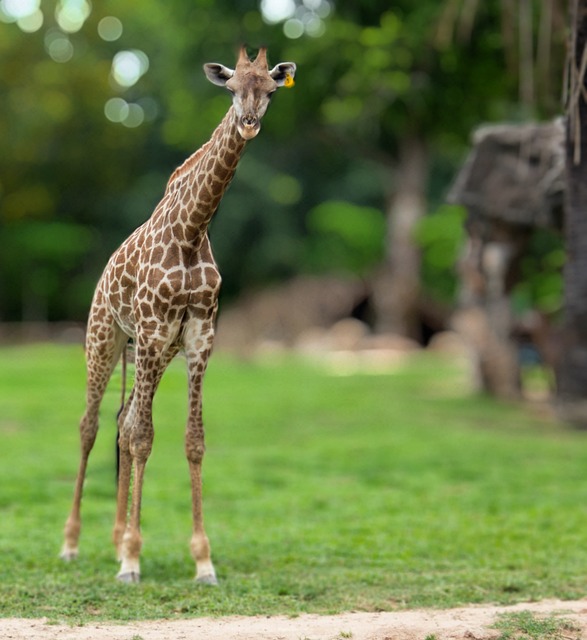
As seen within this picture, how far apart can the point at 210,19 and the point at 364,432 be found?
9.83 metres

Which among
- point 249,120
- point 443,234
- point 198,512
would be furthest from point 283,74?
point 443,234

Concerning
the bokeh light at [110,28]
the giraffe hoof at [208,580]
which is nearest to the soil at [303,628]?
the giraffe hoof at [208,580]

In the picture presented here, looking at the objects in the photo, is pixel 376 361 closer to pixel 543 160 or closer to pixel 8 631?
pixel 543 160

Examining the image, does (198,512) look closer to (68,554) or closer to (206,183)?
(68,554)

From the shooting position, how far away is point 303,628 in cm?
491

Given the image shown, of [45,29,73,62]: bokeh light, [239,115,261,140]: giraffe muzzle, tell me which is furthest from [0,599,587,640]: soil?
[45,29,73,62]: bokeh light

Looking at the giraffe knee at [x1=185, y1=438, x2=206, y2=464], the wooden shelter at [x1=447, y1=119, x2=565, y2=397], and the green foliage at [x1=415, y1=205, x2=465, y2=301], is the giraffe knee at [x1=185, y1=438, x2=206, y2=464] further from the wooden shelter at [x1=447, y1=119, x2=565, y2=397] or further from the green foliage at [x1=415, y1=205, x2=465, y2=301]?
the green foliage at [x1=415, y1=205, x2=465, y2=301]

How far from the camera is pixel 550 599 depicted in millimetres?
5719

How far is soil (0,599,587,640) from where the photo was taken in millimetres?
4730

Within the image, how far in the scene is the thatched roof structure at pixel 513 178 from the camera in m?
12.6

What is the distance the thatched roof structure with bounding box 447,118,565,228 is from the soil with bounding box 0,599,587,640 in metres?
7.91

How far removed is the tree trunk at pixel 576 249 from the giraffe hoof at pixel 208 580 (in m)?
3.22

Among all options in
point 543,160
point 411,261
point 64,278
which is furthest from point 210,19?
point 64,278

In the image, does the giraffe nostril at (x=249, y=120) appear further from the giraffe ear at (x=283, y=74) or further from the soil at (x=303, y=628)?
the soil at (x=303, y=628)
